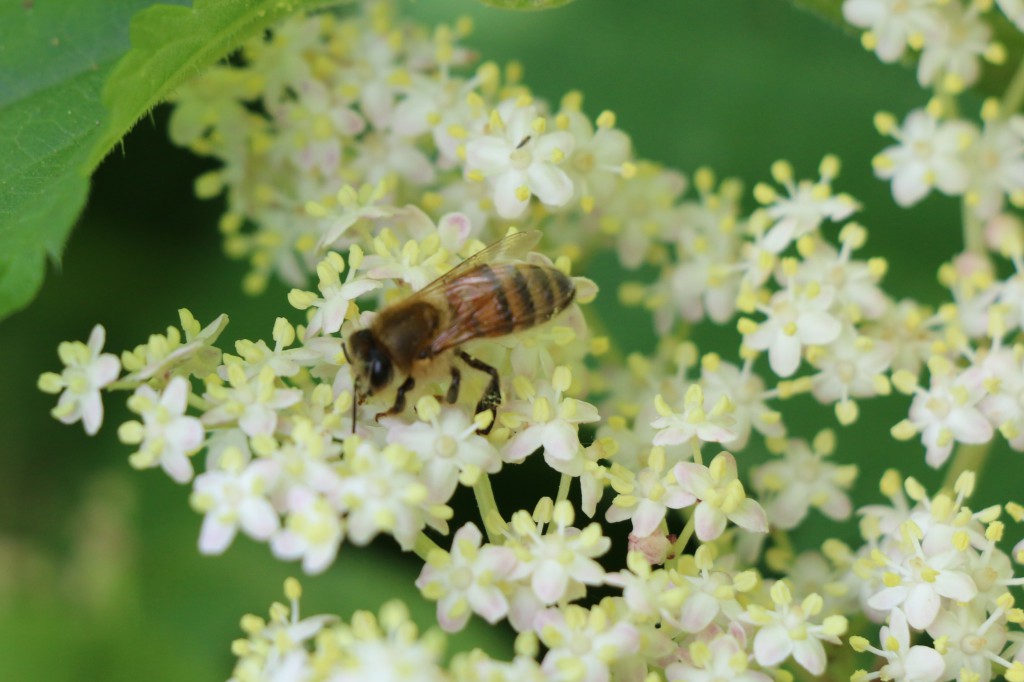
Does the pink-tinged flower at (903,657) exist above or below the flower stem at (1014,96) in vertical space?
below

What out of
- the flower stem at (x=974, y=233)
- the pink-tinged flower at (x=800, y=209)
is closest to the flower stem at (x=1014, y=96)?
the flower stem at (x=974, y=233)

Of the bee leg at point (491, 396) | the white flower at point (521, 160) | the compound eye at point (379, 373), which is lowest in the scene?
the bee leg at point (491, 396)

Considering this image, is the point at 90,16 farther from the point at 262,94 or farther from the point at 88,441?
the point at 88,441

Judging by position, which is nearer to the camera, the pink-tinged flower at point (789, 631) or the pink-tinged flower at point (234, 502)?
the pink-tinged flower at point (234, 502)

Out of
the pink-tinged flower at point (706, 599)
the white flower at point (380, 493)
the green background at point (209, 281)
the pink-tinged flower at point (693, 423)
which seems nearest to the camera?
the white flower at point (380, 493)

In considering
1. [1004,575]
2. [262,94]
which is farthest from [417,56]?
[1004,575]

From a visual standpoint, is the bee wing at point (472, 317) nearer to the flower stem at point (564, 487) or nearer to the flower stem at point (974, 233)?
the flower stem at point (564, 487)

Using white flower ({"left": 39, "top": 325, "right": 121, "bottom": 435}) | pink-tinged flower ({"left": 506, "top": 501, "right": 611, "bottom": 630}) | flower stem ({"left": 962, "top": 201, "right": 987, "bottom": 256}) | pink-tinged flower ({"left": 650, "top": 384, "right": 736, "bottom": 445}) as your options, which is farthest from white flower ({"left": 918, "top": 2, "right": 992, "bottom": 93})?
white flower ({"left": 39, "top": 325, "right": 121, "bottom": 435})
